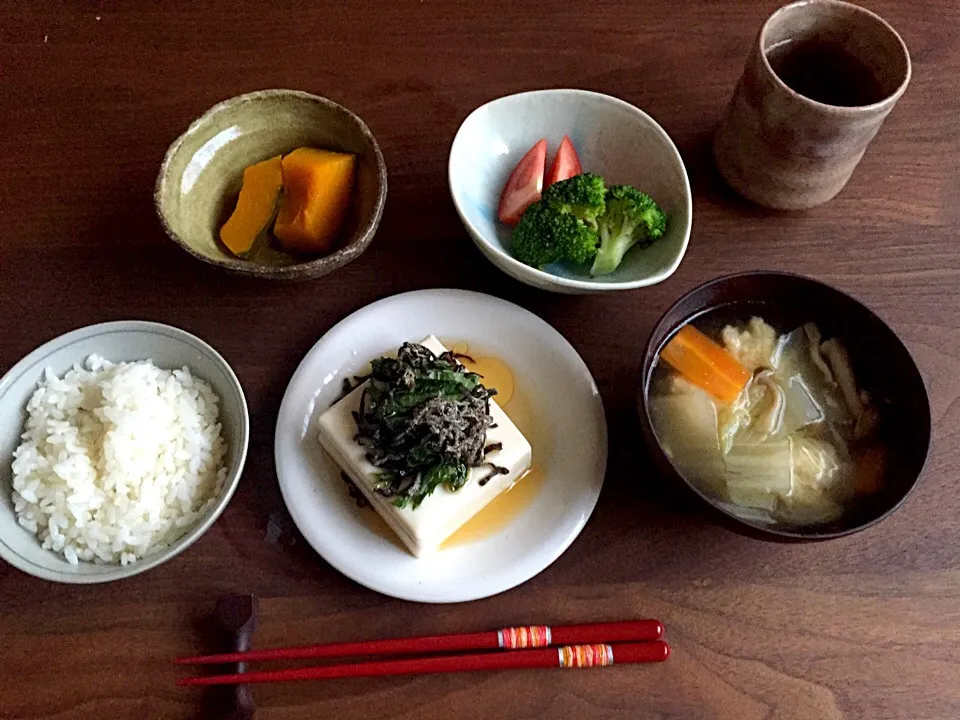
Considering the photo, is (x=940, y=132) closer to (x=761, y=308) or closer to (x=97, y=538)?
(x=761, y=308)

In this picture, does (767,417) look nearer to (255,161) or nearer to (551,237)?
(551,237)

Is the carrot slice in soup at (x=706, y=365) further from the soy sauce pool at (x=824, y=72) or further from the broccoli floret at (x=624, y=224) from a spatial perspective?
the soy sauce pool at (x=824, y=72)

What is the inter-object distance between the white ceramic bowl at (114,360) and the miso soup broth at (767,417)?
76cm

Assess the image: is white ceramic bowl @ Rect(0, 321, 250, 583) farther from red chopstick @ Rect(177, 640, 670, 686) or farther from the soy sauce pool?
the soy sauce pool

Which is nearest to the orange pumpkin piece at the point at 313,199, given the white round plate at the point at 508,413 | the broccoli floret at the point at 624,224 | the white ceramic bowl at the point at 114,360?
the white round plate at the point at 508,413

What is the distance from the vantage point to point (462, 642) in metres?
1.27

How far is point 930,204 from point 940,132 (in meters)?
0.21

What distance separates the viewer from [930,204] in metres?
1.67

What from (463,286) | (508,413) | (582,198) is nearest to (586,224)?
(582,198)

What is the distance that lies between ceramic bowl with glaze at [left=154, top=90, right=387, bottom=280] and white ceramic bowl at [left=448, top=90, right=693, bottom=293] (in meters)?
0.19

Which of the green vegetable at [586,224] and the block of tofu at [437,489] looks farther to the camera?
the green vegetable at [586,224]

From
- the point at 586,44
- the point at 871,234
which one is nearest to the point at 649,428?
the point at 871,234

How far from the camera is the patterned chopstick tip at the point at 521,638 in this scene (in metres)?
1.27

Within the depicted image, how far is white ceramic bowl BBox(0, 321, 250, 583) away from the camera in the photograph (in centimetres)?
123
